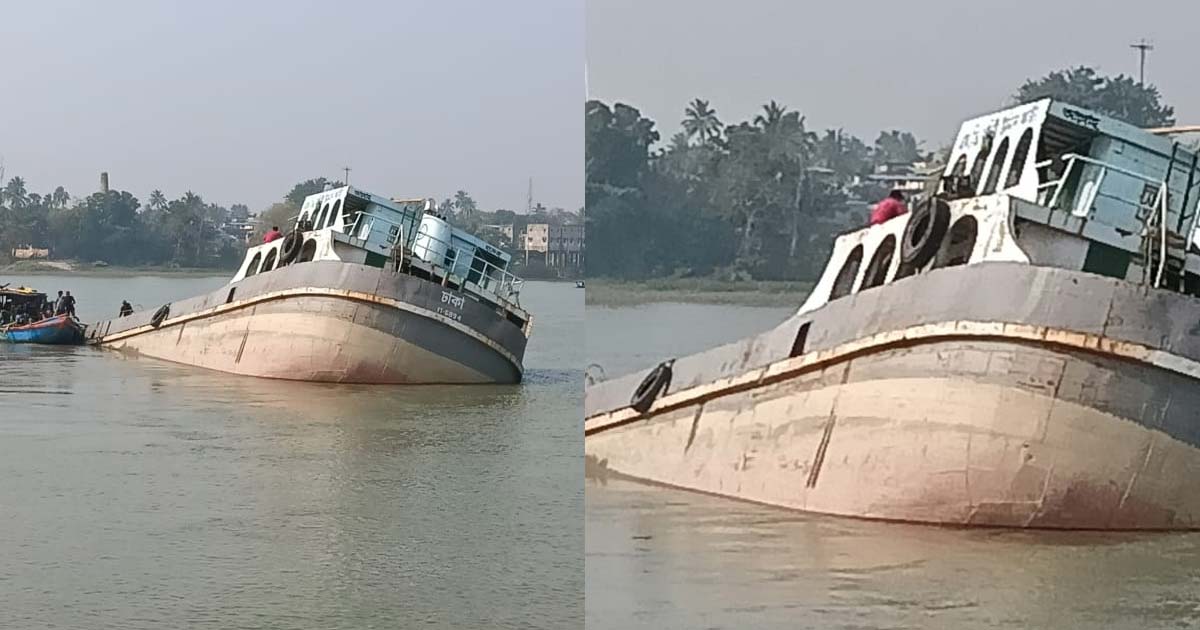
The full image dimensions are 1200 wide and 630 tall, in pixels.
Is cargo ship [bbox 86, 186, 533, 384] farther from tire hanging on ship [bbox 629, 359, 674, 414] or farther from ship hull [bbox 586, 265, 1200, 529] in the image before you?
ship hull [bbox 586, 265, 1200, 529]

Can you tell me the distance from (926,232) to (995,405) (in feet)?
5.35

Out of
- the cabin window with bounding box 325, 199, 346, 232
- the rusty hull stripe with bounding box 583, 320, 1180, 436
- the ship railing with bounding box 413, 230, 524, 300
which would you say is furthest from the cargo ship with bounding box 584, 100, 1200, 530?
the cabin window with bounding box 325, 199, 346, 232

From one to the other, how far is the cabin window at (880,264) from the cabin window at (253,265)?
13621 mm

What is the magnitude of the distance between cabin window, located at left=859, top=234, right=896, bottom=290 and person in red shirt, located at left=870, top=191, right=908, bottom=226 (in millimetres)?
345

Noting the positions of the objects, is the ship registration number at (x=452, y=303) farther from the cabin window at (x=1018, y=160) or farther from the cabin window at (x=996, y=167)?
the cabin window at (x=1018, y=160)

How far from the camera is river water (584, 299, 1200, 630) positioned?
7836 millimetres

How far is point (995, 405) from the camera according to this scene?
8906 mm

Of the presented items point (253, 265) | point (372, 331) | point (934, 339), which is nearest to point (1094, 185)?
point (934, 339)

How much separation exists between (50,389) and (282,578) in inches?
528

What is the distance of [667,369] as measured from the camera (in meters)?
11.8

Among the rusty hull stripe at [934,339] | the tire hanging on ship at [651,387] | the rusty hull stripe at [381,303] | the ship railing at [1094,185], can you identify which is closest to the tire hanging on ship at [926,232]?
the ship railing at [1094,185]

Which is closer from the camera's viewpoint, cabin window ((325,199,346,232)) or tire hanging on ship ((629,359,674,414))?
tire hanging on ship ((629,359,674,414))

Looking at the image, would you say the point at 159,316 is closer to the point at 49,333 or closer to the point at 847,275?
the point at 49,333

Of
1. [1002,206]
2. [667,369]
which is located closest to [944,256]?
[1002,206]
